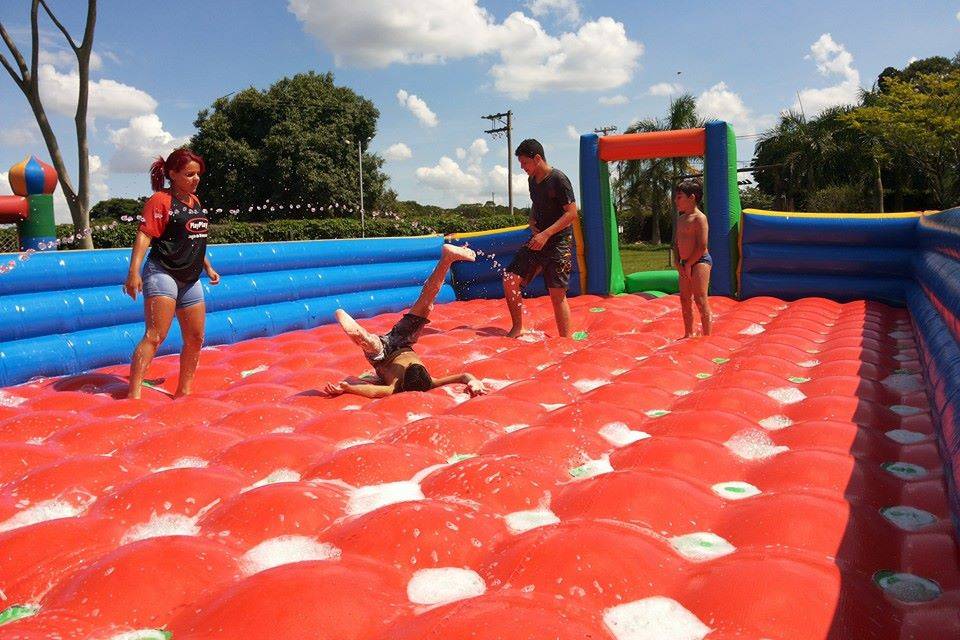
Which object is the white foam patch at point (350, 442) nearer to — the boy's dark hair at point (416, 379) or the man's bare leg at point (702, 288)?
the boy's dark hair at point (416, 379)

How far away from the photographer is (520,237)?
6777mm

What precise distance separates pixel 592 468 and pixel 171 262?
7.37 feet

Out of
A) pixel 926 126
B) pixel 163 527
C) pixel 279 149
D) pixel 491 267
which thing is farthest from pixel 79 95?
pixel 926 126

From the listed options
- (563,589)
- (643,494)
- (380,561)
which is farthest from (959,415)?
(380,561)

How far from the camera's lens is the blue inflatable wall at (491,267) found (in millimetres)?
6770

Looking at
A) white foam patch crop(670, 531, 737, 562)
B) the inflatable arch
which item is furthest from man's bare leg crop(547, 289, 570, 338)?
white foam patch crop(670, 531, 737, 562)

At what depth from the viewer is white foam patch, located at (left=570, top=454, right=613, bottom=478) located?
2.01m

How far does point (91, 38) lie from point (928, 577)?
40.4 ft

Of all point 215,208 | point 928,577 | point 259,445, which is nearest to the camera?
point 928,577

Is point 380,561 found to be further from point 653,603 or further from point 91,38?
point 91,38

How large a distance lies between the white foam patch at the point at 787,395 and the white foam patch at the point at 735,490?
96 cm

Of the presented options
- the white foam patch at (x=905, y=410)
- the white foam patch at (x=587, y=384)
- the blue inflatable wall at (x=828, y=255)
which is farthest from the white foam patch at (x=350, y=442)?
the blue inflatable wall at (x=828, y=255)

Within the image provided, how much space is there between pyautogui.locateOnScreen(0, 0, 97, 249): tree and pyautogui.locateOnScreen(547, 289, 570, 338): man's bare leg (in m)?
9.26

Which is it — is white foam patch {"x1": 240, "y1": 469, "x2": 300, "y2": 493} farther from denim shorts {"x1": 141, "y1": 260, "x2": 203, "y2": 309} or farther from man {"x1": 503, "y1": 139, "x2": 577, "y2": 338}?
man {"x1": 503, "y1": 139, "x2": 577, "y2": 338}
